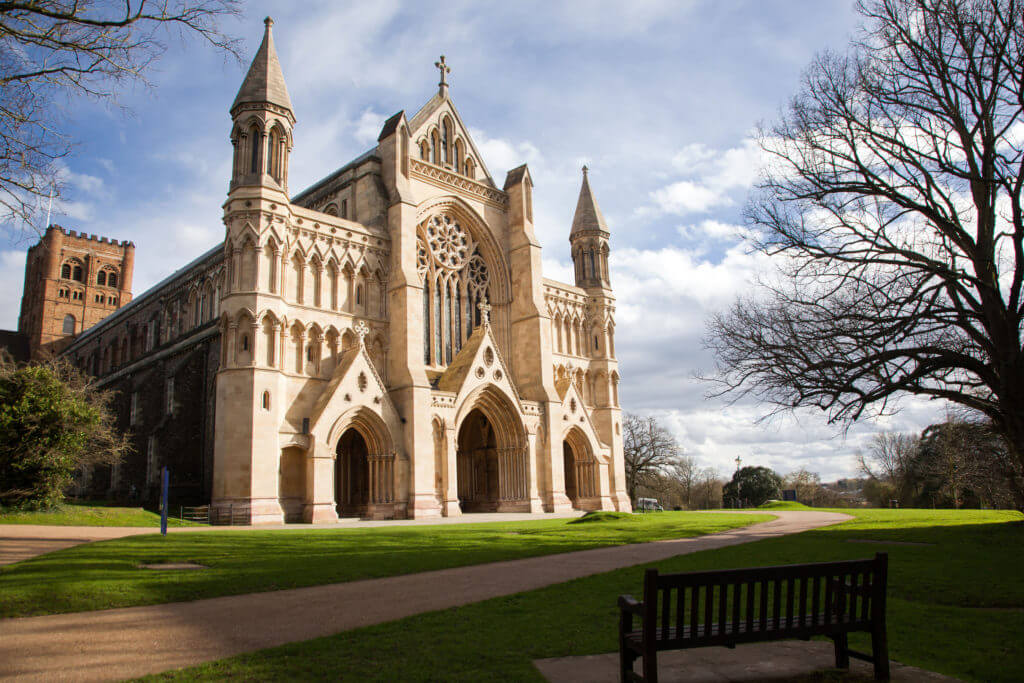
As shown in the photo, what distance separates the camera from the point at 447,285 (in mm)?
38594

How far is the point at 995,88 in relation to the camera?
56.9 feet

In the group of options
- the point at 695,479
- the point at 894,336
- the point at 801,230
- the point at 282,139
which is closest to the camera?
the point at 894,336

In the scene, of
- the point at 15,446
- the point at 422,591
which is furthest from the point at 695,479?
the point at 422,591

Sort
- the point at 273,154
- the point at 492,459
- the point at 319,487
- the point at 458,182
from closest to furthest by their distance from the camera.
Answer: the point at 319,487 → the point at 273,154 → the point at 492,459 → the point at 458,182

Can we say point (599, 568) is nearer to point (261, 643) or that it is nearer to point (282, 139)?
point (261, 643)

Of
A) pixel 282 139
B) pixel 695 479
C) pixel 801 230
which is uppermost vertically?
pixel 282 139

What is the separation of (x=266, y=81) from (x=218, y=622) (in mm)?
28794

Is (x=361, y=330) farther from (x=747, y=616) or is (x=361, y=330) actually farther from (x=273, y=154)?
(x=747, y=616)

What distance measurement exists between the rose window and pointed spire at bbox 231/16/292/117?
9649mm

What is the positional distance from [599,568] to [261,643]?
6.87m

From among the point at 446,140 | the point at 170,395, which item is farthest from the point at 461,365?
the point at 170,395

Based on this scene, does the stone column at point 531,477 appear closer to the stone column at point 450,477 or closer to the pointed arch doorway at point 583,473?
the pointed arch doorway at point 583,473

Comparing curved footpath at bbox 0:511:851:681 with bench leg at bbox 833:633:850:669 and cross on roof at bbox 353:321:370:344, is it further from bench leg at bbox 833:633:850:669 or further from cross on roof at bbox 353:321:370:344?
cross on roof at bbox 353:321:370:344

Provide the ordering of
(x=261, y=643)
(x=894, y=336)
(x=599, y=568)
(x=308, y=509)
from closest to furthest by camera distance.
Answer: (x=261, y=643) < (x=599, y=568) < (x=894, y=336) < (x=308, y=509)
